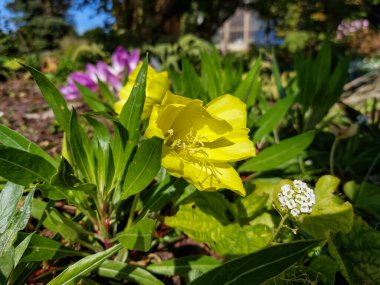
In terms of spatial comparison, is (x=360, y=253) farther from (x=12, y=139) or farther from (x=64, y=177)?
(x=12, y=139)

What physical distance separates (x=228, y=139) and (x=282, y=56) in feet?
26.0

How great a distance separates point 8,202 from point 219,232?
2.11ft

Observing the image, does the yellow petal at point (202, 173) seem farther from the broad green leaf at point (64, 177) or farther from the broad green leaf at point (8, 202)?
the broad green leaf at point (8, 202)

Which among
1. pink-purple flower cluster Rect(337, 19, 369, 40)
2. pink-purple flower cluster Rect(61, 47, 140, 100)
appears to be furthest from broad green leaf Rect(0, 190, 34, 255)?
pink-purple flower cluster Rect(337, 19, 369, 40)

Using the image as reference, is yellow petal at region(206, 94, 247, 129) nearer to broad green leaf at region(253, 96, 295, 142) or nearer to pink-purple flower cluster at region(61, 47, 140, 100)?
broad green leaf at region(253, 96, 295, 142)

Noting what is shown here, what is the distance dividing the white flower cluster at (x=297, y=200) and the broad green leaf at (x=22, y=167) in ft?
1.96

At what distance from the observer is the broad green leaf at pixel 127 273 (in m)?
1.00

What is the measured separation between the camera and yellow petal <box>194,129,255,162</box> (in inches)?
36.6

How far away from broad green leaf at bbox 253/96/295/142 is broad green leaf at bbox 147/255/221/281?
620 millimetres

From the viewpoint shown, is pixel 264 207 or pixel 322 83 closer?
pixel 264 207

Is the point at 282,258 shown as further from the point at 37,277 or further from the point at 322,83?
the point at 322,83

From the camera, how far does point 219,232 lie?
1.16m

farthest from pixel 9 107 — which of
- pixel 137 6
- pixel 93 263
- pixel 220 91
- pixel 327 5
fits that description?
pixel 327 5

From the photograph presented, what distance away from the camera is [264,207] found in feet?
4.15
